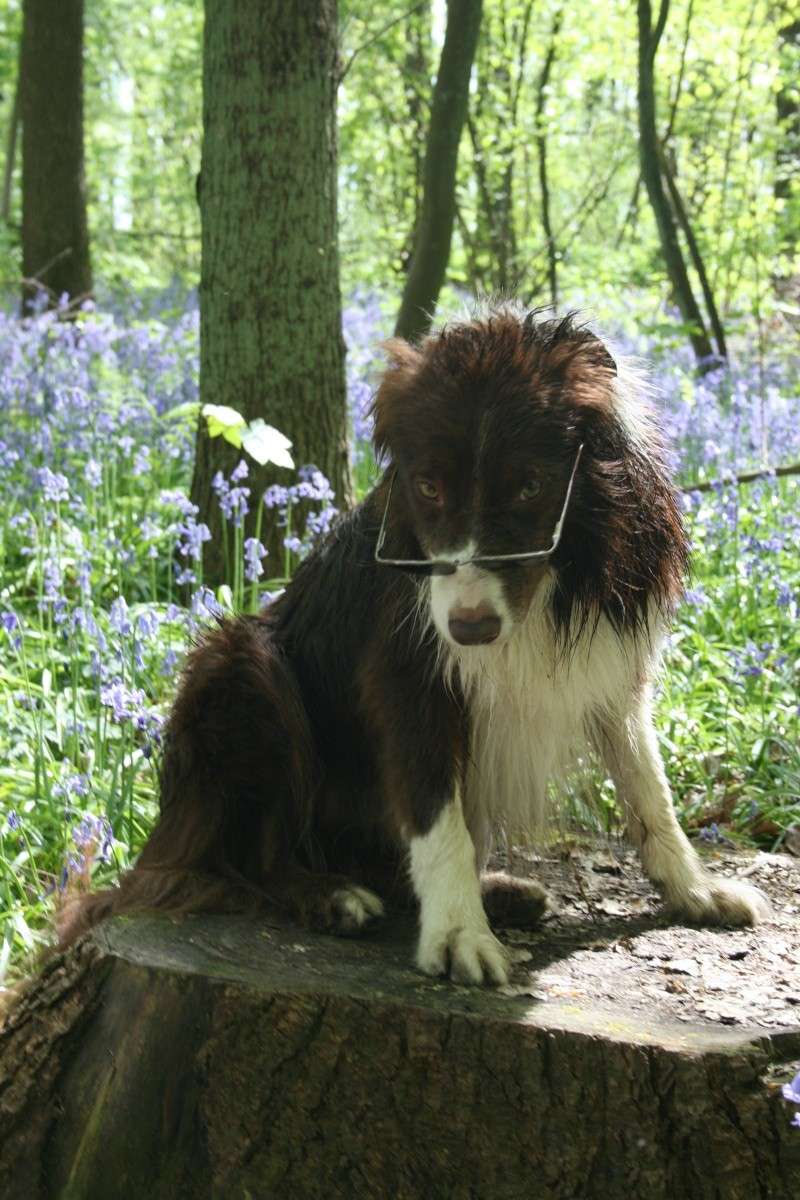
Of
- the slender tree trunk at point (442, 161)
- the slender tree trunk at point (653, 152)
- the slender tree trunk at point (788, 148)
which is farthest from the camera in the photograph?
the slender tree trunk at point (788, 148)

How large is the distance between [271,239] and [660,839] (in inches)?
135

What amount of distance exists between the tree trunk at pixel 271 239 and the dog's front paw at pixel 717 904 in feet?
9.72

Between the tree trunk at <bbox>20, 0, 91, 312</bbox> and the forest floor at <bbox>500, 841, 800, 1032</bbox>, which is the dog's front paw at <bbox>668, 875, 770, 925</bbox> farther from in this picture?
the tree trunk at <bbox>20, 0, 91, 312</bbox>

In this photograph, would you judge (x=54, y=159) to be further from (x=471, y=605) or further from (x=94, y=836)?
(x=471, y=605)

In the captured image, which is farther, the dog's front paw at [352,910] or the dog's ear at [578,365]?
the dog's front paw at [352,910]

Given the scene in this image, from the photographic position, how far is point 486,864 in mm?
3605

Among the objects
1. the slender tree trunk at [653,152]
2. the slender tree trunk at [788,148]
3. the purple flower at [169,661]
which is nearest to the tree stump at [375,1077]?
the purple flower at [169,661]

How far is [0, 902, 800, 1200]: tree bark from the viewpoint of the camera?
7.48ft

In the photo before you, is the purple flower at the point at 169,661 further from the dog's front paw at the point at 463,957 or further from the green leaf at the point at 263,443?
the dog's front paw at the point at 463,957

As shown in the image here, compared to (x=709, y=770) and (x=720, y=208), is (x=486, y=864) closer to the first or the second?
(x=709, y=770)

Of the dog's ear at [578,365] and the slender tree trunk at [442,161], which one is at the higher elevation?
the slender tree trunk at [442,161]

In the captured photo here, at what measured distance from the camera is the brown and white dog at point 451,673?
109 inches

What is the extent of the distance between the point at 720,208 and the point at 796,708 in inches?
366

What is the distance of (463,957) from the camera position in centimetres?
276
